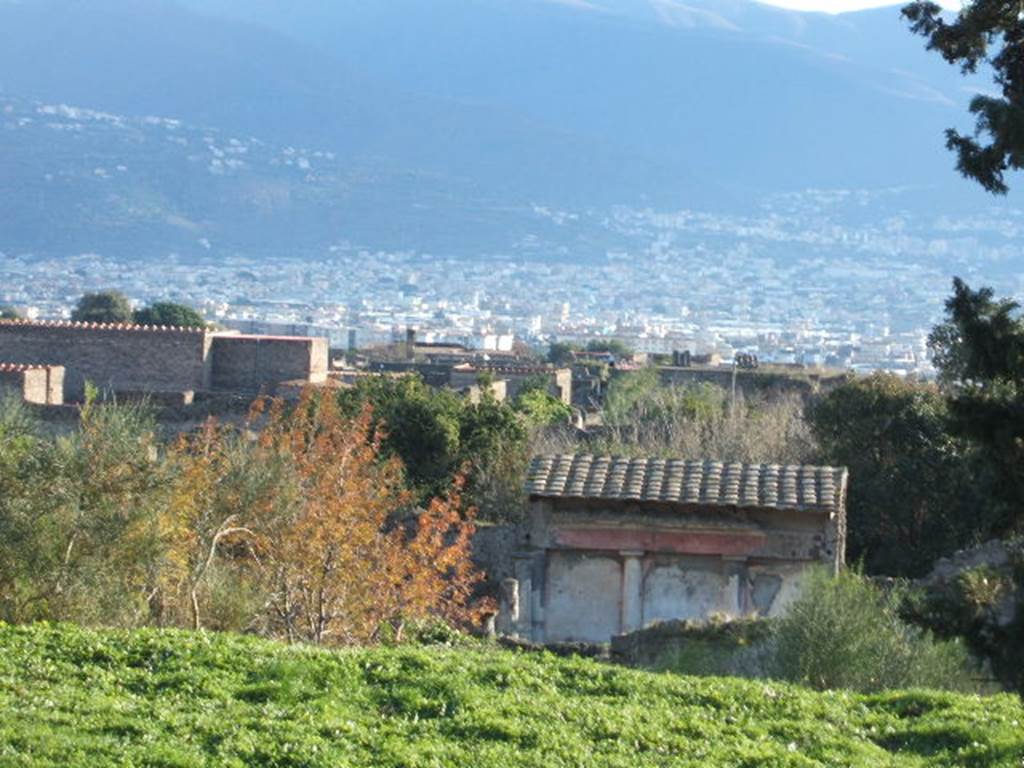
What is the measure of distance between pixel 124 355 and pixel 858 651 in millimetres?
34026

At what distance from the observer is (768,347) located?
153000 millimetres

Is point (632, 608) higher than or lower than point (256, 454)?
lower

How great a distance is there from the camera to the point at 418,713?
1138 centimetres

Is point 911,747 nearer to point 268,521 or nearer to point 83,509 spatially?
point 83,509

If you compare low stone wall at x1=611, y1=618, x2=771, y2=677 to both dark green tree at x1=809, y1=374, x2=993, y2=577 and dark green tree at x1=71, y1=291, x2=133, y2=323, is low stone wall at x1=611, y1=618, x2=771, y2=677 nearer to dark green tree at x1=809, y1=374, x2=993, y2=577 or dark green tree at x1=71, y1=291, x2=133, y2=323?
dark green tree at x1=809, y1=374, x2=993, y2=577

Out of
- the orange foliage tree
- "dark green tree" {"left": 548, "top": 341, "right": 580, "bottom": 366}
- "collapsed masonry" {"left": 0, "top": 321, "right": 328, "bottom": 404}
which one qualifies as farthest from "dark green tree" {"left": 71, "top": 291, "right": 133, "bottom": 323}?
the orange foliage tree

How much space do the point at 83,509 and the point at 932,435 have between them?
18667mm

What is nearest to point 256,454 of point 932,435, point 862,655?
point 862,655

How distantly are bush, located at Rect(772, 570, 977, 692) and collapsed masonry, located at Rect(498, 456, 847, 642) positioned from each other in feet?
19.5

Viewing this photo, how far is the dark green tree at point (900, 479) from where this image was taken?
2917 centimetres

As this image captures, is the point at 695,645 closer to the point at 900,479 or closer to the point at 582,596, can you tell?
the point at 582,596

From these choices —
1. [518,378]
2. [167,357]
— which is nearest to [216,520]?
[167,357]

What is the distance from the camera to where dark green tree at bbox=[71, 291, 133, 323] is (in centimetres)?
8106

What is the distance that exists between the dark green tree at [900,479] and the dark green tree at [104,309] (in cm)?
4961
